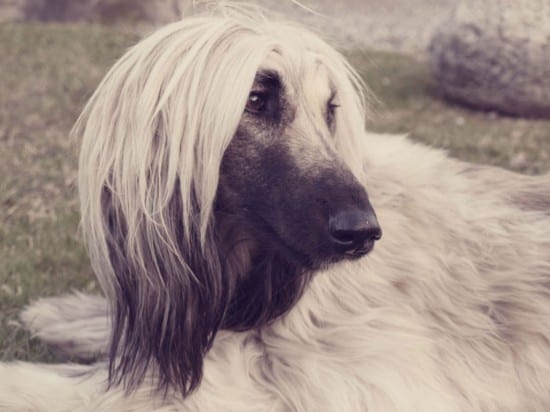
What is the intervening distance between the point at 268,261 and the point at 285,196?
0.25 meters

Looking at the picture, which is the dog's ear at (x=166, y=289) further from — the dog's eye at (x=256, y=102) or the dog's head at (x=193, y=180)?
the dog's eye at (x=256, y=102)

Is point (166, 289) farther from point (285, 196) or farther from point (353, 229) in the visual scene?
point (353, 229)

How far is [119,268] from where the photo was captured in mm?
2145

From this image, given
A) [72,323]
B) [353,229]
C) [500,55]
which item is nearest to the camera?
[353,229]

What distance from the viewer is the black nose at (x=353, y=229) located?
197cm

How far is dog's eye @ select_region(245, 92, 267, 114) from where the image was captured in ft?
7.16

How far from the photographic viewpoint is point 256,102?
2193 mm

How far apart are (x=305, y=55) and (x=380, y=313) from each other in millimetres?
692

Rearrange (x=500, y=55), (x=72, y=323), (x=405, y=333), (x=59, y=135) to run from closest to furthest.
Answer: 1. (x=405, y=333)
2. (x=72, y=323)
3. (x=59, y=135)
4. (x=500, y=55)

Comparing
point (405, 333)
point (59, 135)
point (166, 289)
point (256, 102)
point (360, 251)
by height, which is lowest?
point (59, 135)

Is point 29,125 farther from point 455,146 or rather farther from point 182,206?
point 182,206

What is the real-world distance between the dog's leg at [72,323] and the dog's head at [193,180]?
68cm

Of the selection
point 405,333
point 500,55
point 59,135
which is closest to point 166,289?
point 405,333

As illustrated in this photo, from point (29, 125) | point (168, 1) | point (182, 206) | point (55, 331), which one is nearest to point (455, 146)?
point (29, 125)
